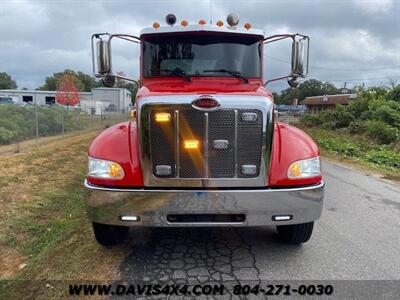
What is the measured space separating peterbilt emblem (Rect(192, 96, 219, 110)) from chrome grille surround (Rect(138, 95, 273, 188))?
0.04 m

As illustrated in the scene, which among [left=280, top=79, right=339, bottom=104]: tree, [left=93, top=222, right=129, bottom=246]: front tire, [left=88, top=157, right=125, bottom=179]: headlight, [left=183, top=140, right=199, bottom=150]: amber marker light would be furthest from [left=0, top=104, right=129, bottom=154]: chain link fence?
[left=280, top=79, right=339, bottom=104]: tree

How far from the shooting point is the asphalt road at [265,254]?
3658 millimetres

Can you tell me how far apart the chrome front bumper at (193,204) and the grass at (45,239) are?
1.06 ft

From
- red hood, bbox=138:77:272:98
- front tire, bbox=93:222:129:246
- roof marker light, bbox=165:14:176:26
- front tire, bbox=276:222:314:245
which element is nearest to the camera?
red hood, bbox=138:77:272:98

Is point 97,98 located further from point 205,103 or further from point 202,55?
point 205,103

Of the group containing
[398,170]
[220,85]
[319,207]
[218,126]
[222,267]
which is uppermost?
[220,85]

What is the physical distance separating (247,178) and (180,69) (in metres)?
1.88

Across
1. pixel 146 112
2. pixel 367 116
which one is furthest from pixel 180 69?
pixel 367 116

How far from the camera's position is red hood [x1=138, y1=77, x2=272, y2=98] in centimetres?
380

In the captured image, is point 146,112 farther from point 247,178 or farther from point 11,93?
point 11,93

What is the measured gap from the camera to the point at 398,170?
468 inches

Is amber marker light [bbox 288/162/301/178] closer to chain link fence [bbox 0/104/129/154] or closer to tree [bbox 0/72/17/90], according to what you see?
chain link fence [bbox 0/104/129/154]

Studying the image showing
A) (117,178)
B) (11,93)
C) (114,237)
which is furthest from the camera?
(11,93)

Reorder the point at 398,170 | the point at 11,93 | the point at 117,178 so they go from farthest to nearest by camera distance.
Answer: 1. the point at 11,93
2. the point at 398,170
3. the point at 117,178
